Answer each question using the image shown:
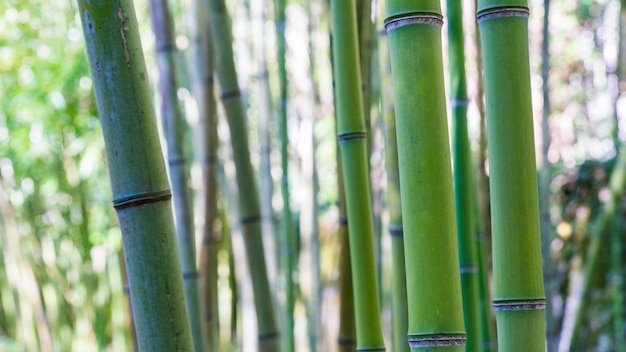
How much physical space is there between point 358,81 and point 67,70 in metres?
2.26

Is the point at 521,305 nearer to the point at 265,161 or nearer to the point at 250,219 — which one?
the point at 250,219

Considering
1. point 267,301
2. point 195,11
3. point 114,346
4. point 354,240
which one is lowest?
point 114,346

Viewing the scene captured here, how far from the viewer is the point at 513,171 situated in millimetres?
654

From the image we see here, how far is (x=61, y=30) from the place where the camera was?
308cm

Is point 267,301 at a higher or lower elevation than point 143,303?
lower

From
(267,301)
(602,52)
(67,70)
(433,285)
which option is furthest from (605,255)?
(433,285)

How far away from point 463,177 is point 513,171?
237mm

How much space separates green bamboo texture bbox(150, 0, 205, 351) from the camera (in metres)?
1.23

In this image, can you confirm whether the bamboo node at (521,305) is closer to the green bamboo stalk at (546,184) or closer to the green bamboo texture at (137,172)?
the green bamboo texture at (137,172)

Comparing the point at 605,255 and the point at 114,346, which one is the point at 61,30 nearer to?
the point at 114,346

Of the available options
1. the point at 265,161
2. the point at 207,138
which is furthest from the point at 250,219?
the point at 265,161

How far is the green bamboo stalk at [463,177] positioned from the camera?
0.88m

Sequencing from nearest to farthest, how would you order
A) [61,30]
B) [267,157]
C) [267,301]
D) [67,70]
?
1. [267,301]
2. [267,157]
3. [67,70]
4. [61,30]

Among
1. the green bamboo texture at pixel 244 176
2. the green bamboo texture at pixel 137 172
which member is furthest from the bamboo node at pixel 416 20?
the green bamboo texture at pixel 244 176
